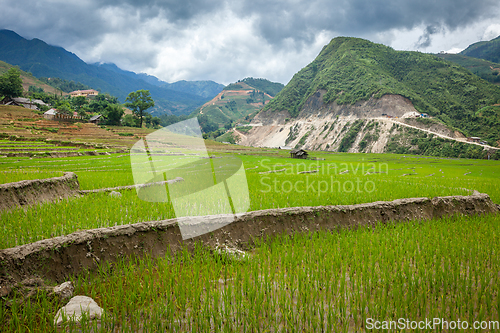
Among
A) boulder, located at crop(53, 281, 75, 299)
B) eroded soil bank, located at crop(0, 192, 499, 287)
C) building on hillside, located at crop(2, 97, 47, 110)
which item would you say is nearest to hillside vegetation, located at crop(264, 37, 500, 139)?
eroded soil bank, located at crop(0, 192, 499, 287)

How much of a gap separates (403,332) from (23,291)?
12.2 ft

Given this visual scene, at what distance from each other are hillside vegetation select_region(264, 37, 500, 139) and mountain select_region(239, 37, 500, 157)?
245 millimetres

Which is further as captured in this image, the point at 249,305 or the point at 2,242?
the point at 2,242

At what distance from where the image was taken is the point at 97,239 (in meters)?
3.34

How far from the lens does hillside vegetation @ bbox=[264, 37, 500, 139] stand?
272 ft

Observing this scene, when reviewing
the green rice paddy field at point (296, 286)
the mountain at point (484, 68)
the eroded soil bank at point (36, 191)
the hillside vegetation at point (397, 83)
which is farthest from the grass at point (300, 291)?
the mountain at point (484, 68)

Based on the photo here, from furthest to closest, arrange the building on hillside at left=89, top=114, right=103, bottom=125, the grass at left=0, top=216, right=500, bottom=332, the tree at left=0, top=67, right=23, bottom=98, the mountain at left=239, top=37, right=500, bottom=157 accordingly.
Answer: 1. the mountain at left=239, top=37, right=500, bottom=157
2. the tree at left=0, top=67, right=23, bottom=98
3. the building on hillside at left=89, top=114, right=103, bottom=125
4. the grass at left=0, top=216, right=500, bottom=332

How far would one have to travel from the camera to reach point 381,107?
85.4m

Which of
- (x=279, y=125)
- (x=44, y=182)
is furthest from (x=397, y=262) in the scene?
(x=279, y=125)

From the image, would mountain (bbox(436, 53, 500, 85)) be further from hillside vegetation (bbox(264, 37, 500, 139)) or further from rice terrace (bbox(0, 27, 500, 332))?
rice terrace (bbox(0, 27, 500, 332))

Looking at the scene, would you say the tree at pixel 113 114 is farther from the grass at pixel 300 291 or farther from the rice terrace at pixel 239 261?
the grass at pixel 300 291

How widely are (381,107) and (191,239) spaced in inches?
3826

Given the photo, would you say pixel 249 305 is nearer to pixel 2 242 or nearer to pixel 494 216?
pixel 2 242

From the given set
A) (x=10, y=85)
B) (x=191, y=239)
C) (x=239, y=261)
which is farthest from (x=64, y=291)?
(x=10, y=85)
